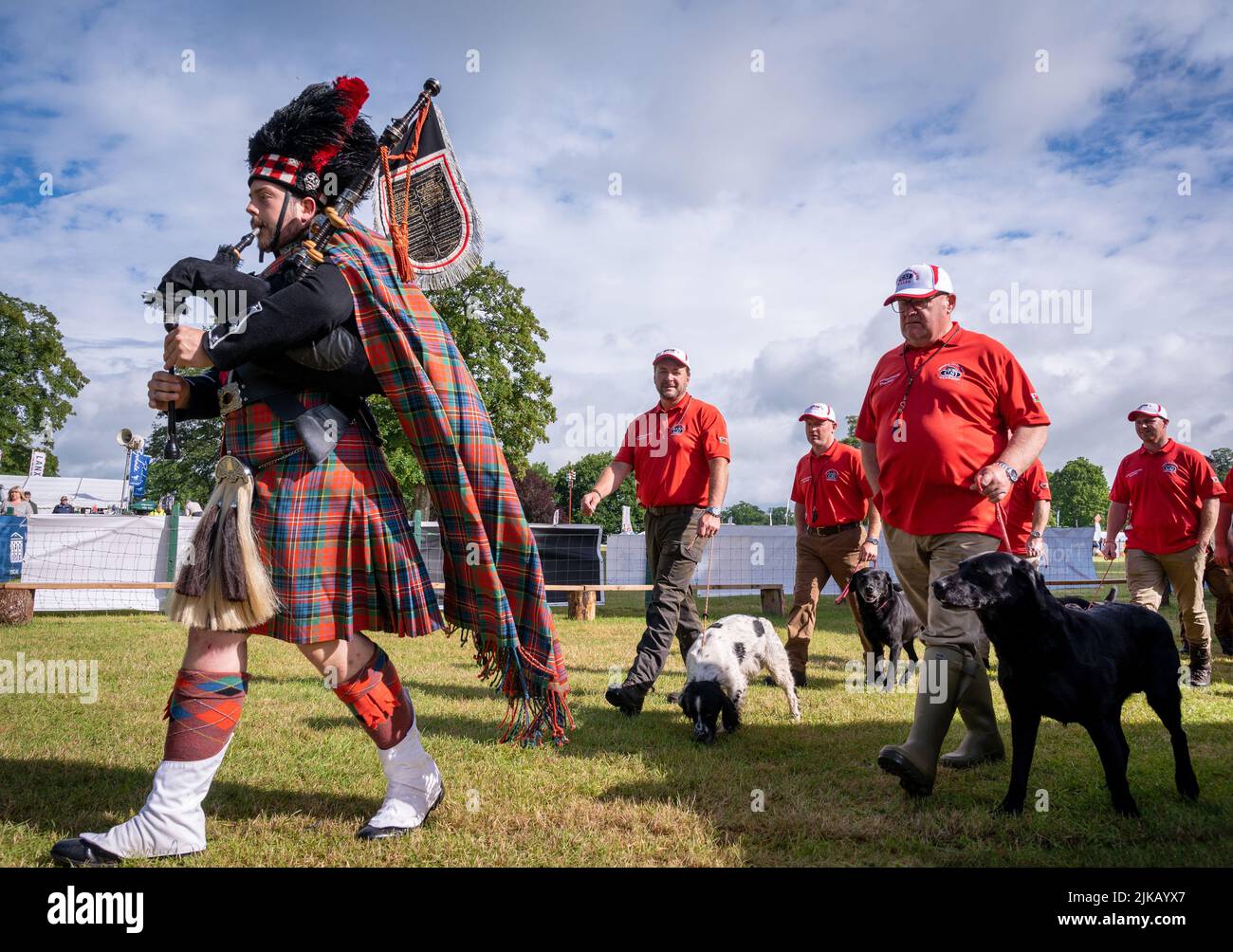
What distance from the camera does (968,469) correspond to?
3.69 m

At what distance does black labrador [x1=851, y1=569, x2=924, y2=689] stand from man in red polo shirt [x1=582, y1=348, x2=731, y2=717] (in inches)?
64.8

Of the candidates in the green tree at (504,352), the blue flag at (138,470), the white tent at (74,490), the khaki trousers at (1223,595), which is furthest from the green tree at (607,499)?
the khaki trousers at (1223,595)

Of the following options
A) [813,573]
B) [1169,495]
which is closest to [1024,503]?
[1169,495]

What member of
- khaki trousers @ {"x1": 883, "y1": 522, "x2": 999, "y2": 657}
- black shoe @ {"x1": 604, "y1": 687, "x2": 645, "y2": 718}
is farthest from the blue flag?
khaki trousers @ {"x1": 883, "y1": 522, "x2": 999, "y2": 657}

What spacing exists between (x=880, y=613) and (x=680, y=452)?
8.36ft

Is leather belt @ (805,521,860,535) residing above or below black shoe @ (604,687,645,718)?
above

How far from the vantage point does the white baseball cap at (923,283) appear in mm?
3826

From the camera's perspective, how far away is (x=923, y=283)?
151 inches

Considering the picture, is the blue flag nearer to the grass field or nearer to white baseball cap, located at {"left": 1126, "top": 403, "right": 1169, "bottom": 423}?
the grass field

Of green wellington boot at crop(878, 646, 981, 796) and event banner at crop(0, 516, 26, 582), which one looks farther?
event banner at crop(0, 516, 26, 582)

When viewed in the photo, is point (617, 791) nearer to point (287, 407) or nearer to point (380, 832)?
point (380, 832)

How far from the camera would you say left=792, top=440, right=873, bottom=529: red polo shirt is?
23.4 ft
